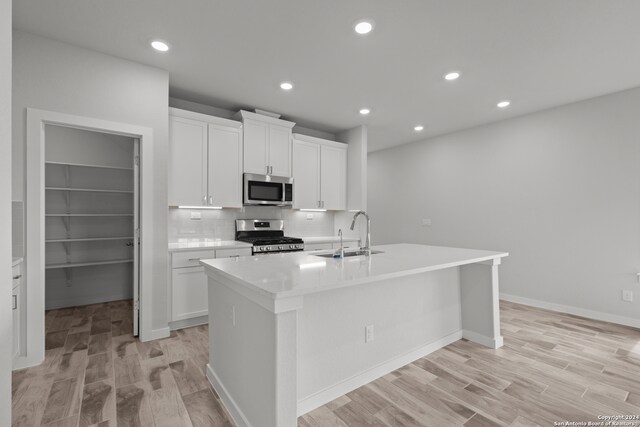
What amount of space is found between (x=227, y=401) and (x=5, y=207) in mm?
1582

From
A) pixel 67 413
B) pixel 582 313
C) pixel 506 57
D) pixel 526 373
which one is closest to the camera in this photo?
pixel 67 413

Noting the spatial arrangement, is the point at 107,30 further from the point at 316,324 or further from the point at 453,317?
the point at 453,317

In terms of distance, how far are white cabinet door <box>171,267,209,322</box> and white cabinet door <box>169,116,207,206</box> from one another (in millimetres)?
818

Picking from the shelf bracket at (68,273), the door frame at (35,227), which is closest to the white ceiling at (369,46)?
the door frame at (35,227)

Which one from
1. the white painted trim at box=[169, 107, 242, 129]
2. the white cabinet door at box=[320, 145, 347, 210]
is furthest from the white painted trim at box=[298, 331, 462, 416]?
the white painted trim at box=[169, 107, 242, 129]

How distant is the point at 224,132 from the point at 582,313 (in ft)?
16.5

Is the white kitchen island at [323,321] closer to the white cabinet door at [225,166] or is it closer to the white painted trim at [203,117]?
the white cabinet door at [225,166]

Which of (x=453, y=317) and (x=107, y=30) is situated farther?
(x=453, y=317)

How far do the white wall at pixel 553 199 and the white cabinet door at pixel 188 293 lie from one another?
401cm

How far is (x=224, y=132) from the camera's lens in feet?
12.8

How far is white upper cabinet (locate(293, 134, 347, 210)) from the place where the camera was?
4637 millimetres

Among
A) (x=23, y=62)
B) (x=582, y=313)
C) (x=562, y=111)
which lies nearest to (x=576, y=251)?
(x=582, y=313)

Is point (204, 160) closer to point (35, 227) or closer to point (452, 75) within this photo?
point (35, 227)

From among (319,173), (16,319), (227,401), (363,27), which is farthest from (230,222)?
(363,27)
